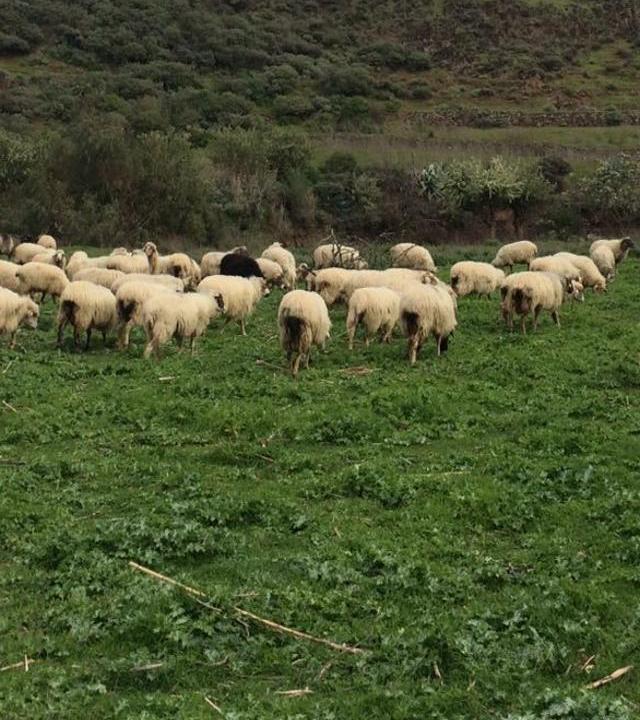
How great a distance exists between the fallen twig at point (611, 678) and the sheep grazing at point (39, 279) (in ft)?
56.2

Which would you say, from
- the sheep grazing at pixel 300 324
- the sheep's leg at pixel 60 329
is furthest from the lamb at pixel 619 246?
the sheep's leg at pixel 60 329

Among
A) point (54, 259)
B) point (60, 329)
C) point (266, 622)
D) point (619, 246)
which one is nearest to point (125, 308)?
point (60, 329)

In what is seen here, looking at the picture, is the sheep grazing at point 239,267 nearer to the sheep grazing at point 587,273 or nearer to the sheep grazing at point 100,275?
the sheep grazing at point 100,275

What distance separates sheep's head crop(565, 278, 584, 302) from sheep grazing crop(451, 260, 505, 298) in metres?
1.79

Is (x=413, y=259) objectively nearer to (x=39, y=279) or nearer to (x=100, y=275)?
(x=100, y=275)

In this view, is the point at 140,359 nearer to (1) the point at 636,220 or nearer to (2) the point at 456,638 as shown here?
(2) the point at 456,638

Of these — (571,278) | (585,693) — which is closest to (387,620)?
(585,693)

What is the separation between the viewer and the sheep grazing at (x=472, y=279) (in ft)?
74.1

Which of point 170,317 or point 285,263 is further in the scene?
point 285,263

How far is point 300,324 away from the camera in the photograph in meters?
15.1

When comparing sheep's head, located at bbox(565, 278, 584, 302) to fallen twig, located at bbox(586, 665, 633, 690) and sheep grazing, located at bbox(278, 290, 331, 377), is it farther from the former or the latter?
fallen twig, located at bbox(586, 665, 633, 690)

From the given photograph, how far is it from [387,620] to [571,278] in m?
16.3

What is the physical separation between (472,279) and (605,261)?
6.84 meters

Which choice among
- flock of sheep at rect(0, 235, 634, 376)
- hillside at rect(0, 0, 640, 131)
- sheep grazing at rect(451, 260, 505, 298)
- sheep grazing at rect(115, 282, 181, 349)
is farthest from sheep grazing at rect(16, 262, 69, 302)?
hillside at rect(0, 0, 640, 131)
